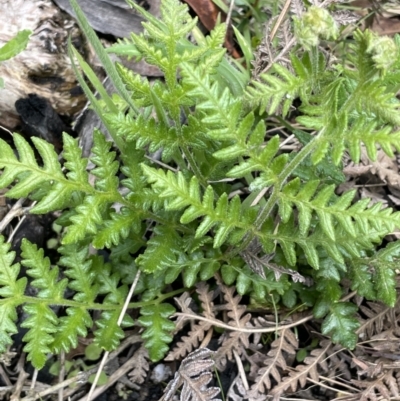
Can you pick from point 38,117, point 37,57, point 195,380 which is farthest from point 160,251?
point 37,57

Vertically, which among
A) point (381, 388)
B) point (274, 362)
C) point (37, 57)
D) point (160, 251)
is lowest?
point (381, 388)

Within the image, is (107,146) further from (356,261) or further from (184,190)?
(356,261)

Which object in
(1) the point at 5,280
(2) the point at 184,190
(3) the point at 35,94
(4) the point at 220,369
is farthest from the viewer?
(3) the point at 35,94

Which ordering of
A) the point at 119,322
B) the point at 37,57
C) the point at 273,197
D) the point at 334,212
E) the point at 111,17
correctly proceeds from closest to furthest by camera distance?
the point at 334,212
the point at 273,197
the point at 119,322
the point at 37,57
the point at 111,17

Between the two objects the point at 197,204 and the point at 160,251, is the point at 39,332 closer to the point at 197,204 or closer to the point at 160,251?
the point at 160,251

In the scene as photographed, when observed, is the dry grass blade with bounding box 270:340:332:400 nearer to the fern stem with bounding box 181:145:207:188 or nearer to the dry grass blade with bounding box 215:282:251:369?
the dry grass blade with bounding box 215:282:251:369

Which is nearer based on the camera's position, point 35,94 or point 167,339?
point 167,339

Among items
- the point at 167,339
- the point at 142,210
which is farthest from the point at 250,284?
the point at 142,210

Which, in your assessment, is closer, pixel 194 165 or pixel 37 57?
pixel 194 165
